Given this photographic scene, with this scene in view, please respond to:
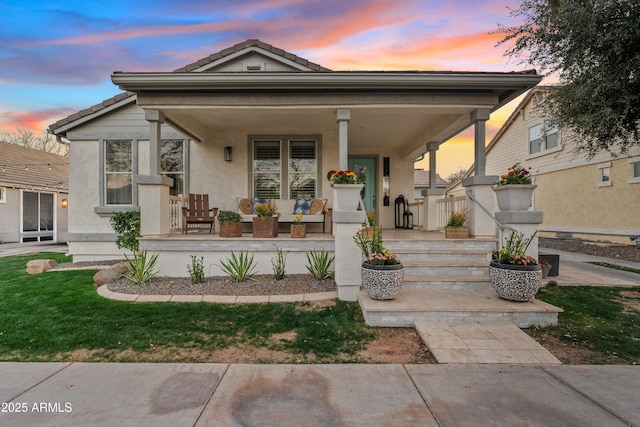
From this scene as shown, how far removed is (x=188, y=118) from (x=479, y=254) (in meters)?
6.12

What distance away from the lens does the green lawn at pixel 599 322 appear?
118 inches

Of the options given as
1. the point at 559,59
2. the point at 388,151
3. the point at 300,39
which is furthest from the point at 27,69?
the point at 559,59

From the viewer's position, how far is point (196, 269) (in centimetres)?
526

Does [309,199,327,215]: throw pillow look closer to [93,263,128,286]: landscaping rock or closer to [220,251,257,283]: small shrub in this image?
[220,251,257,283]: small shrub

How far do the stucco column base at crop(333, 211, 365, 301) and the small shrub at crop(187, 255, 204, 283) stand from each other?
93.4 inches

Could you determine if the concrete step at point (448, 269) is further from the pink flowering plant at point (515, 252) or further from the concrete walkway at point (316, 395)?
the concrete walkway at point (316, 395)

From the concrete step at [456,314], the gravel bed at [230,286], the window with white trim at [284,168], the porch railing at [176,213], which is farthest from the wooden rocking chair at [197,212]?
the concrete step at [456,314]

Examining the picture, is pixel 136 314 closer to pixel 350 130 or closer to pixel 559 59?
pixel 350 130

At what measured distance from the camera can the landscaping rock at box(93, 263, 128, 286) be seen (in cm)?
526

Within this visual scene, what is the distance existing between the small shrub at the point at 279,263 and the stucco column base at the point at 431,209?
3921 millimetres

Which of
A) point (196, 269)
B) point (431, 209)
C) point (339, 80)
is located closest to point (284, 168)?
point (339, 80)

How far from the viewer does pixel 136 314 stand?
3.90m

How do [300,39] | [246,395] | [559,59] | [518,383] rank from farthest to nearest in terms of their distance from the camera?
1. [300,39]
2. [559,59]
3. [518,383]
4. [246,395]

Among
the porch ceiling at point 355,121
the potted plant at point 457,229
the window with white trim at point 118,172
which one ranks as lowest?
the potted plant at point 457,229
